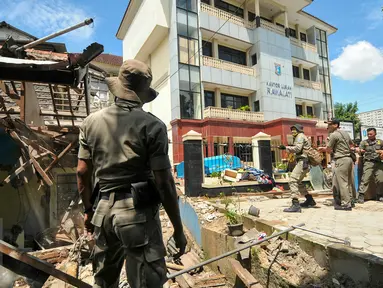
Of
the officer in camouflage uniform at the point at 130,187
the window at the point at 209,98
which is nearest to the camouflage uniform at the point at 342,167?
the officer in camouflage uniform at the point at 130,187

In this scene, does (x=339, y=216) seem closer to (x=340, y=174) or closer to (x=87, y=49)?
(x=340, y=174)

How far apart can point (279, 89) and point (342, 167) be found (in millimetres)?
14866

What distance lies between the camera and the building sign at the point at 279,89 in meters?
18.4

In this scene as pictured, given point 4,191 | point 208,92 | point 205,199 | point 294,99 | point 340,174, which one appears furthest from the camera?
point 294,99

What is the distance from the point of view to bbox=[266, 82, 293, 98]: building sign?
18391mm

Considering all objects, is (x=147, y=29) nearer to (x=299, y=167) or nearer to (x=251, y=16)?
(x=251, y=16)

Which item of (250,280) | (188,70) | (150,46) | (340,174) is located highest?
(150,46)

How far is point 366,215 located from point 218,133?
37.3 feet

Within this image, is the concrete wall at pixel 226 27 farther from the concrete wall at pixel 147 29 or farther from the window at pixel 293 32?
the window at pixel 293 32

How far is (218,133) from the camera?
51.3ft

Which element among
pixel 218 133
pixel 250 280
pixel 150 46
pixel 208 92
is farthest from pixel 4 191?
pixel 150 46

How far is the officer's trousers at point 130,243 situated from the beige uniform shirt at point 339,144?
4712 mm

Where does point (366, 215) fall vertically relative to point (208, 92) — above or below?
below

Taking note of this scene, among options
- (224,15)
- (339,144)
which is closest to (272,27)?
(224,15)
